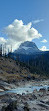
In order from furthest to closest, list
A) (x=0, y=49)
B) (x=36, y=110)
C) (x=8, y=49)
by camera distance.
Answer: (x=8, y=49)
(x=0, y=49)
(x=36, y=110)

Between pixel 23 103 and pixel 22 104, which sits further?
pixel 23 103

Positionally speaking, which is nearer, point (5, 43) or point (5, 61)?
point (5, 61)

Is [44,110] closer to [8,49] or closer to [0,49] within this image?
[0,49]

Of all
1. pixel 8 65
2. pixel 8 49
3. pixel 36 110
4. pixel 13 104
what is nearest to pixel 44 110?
pixel 36 110

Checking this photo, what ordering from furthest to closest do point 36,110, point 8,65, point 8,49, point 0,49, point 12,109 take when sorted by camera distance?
point 8,49
point 0,49
point 8,65
point 36,110
point 12,109

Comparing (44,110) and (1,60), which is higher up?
(1,60)

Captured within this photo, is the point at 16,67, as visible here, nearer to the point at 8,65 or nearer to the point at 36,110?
the point at 8,65

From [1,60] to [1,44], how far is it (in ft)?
112

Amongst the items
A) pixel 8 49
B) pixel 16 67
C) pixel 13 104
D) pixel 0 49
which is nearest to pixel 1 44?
pixel 0 49

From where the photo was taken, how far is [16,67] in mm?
131000

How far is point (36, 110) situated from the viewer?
22812 mm

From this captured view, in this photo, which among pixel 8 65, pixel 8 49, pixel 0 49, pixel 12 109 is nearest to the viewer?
pixel 12 109

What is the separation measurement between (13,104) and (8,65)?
10406 centimetres

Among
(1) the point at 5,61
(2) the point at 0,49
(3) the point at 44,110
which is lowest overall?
(3) the point at 44,110
